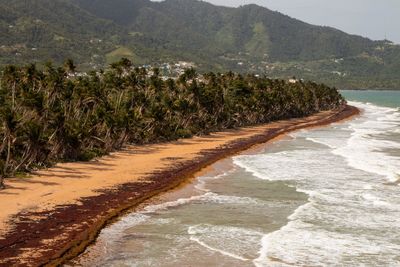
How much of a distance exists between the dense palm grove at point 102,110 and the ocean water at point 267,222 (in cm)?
919

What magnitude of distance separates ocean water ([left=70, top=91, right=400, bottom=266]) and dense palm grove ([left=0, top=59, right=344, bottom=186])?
9191mm

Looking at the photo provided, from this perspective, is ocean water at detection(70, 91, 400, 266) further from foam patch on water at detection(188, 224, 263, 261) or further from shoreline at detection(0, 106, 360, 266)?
shoreline at detection(0, 106, 360, 266)

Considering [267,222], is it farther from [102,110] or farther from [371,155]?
[371,155]

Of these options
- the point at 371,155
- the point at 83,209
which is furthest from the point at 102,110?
the point at 371,155

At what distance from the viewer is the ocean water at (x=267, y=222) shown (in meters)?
15.7

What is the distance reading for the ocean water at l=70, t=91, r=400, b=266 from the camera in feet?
51.5

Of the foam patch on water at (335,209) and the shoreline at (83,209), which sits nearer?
the shoreline at (83,209)

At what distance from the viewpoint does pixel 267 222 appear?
19984 mm

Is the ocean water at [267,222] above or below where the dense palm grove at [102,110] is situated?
below

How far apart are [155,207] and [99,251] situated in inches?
252

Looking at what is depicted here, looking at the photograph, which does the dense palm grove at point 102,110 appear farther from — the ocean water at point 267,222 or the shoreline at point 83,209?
the ocean water at point 267,222

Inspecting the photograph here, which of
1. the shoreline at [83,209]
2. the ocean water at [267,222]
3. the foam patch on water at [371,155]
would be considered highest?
the shoreline at [83,209]

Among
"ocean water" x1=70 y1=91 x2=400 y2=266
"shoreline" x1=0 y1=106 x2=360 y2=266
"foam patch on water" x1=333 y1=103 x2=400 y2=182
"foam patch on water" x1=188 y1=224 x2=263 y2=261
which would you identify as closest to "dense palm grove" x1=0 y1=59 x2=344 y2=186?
"shoreline" x1=0 y1=106 x2=360 y2=266

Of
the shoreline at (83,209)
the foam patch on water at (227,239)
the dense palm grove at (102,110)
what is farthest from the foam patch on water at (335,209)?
the dense palm grove at (102,110)
